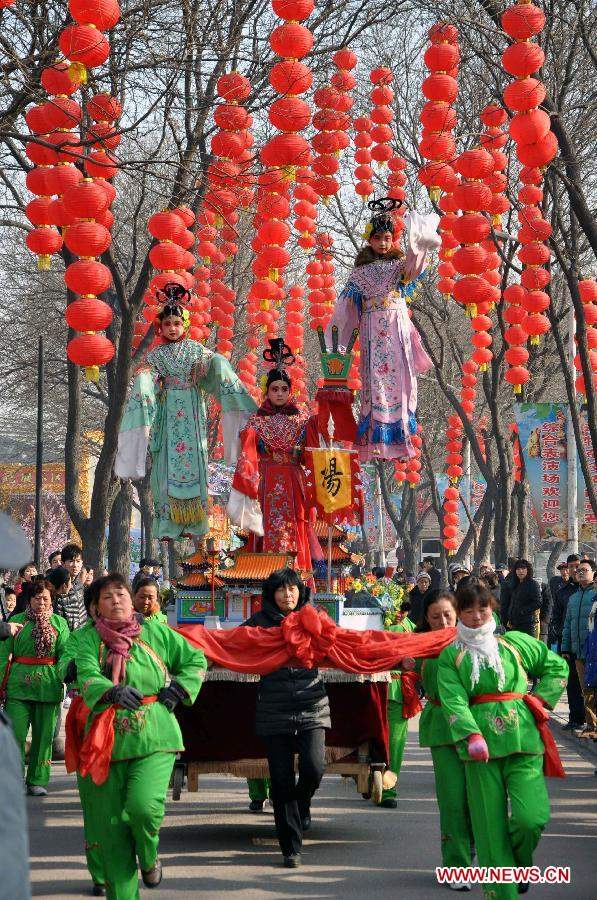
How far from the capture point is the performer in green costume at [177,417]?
10.5 metres

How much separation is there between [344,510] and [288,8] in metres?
4.03

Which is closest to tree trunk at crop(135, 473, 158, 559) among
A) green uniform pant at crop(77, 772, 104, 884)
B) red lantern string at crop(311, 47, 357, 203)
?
red lantern string at crop(311, 47, 357, 203)

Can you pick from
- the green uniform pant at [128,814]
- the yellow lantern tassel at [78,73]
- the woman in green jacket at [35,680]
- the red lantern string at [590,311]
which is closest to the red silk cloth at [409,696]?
the woman in green jacket at [35,680]

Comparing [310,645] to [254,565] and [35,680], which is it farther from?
[35,680]

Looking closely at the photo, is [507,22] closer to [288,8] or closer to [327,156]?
[288,8]

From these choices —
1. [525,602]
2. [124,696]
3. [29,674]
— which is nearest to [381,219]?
[29,674]

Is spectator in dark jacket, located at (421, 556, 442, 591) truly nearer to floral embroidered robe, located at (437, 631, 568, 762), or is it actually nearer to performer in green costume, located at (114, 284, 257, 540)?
Result: performer in green costume, located at (114, 284, 257, 540)

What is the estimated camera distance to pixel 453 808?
736 cm

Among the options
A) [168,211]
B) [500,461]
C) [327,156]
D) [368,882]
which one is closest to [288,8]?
[168,211]

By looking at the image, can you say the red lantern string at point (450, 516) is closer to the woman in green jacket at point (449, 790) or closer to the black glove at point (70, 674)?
the woman in green jacket at point (449, 790)

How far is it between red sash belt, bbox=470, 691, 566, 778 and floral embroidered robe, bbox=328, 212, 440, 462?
3662mm

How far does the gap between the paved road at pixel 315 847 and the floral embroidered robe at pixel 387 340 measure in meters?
2.71

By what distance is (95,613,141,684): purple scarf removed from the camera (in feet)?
22.5

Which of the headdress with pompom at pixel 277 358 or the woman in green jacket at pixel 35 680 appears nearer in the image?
the headdress with pompom at pixel 277 358
